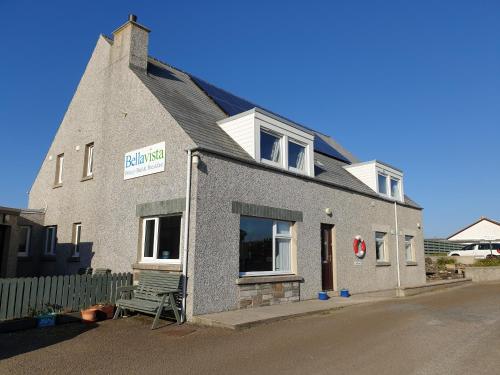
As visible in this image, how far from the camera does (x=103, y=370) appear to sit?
5832 mm

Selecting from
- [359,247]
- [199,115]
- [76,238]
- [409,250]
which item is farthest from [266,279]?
[409,250]

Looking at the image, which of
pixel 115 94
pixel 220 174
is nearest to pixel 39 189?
pixel 115 94

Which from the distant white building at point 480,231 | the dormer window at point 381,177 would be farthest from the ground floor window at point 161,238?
the distant white building at point 480,231

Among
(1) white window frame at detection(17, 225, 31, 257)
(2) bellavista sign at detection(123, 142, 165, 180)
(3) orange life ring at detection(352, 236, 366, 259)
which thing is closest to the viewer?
(2) bellavista sign at detection(123, 142, 165, 180)

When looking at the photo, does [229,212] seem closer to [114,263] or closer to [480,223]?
Answer: [114,263]

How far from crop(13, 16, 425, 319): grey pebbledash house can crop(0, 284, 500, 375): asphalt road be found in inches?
73.3

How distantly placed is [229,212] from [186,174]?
148 cm

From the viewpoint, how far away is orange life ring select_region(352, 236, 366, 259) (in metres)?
15.3

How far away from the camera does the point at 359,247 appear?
15430 millimetres

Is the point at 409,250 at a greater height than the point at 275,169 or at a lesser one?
lesser

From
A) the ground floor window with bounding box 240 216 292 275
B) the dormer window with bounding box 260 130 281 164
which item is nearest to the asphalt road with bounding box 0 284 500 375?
the ground floor window with bounding box 240 216 292 275

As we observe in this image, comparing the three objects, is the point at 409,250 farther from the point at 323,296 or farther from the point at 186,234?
the point at 186,234

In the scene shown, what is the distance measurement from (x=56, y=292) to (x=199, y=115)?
6.28 meters

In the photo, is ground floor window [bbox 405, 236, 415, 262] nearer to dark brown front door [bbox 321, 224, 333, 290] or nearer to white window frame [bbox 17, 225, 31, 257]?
dark brown front door [bbox 321, 224, 333, 290]
